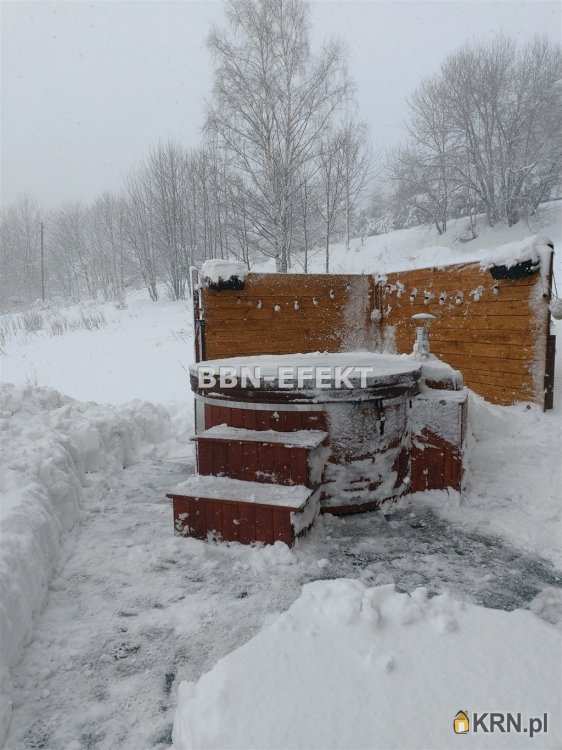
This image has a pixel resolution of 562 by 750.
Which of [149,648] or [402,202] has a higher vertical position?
[402,202]

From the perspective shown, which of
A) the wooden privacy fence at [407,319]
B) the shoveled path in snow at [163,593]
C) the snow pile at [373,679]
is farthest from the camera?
the wooden privacy fence at [407,319]

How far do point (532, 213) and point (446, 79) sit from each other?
6.29 metres

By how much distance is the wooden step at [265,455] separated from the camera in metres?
2.68

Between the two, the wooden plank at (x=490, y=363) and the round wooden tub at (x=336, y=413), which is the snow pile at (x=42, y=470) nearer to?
the round wooden tub at (x=336, y=413)

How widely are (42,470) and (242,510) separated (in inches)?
52.5

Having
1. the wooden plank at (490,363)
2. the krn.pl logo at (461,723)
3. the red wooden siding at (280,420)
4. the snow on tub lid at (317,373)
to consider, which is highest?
the snow on tub lid at (317,373)

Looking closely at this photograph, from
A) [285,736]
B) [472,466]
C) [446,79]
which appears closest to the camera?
[285,736]

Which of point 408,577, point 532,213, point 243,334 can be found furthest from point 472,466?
point 532,213

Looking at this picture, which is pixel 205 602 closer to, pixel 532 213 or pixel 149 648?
Result: pixel 149 648

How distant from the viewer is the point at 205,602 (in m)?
2.08

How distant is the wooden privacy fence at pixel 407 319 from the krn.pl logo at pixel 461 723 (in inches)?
124

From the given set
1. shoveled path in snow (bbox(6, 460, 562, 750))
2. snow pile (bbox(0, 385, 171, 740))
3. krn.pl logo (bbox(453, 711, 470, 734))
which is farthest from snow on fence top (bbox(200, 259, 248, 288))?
krn.pl logo (bbox(453, 711, 470, 734))

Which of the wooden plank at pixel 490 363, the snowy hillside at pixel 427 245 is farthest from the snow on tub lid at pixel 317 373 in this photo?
the snowy hillside at pixel 427 245

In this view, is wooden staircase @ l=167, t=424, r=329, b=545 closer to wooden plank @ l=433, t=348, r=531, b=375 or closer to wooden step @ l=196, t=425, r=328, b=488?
wooden step @ l=196, t=425, r=328, b=488
